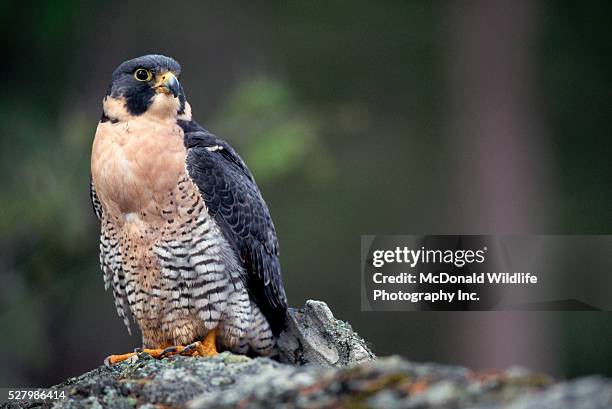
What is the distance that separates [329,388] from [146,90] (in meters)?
1.65

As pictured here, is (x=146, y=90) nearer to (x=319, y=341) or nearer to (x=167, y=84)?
(x=167, y=84)

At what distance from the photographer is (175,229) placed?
2879mm

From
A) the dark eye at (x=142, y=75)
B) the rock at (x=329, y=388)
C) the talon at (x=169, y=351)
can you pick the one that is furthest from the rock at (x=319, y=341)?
the dark eye at (x=142, y=75)

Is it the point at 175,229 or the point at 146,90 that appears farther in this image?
the point at 146,90

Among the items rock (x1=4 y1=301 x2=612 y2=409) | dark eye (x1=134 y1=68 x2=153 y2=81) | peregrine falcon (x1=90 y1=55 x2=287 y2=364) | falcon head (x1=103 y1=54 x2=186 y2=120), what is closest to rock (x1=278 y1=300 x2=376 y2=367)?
peregrine falcon (x1=90 y1=55 x2=287 y2=364)

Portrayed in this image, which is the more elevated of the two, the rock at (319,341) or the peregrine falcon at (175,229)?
the peregrine falcon at (175,229)

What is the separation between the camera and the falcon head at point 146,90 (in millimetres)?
3006

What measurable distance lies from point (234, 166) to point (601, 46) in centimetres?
397

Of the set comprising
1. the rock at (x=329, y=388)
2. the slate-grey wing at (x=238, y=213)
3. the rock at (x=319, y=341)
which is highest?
the slate-grey wing at (x=238, y=213)

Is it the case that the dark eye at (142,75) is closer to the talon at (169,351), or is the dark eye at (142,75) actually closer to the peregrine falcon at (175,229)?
the peregrine falcon at (175,229)

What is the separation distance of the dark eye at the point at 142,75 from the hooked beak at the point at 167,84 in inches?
1.5

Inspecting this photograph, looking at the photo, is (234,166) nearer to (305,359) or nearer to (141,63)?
(141,63)

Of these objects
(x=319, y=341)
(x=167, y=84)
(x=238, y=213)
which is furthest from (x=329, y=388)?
(x=167, y=84)

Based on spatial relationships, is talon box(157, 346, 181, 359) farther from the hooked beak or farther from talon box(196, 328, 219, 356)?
the hooked beak
